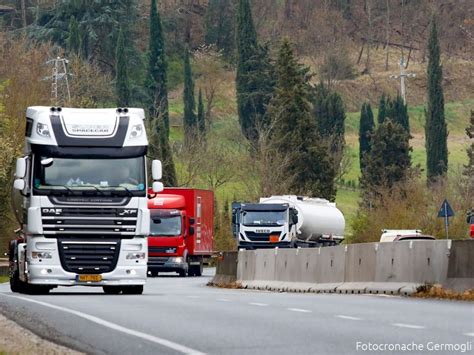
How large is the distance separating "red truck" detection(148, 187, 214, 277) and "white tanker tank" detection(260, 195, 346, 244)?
9291 millimetres

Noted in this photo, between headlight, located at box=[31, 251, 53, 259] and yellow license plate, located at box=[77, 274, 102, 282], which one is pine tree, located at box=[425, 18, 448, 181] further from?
headlight, located at box=[31, 251, 53, 259]

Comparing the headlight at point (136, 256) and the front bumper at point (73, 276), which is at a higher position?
the headlight at point (136, 256)

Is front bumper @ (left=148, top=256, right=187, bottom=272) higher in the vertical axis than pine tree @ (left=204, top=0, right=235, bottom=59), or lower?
lower

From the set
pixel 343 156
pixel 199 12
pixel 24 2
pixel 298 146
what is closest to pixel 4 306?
pixel 298 146

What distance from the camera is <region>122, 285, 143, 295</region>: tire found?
31906 mm

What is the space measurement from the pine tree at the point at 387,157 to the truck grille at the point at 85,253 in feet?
277

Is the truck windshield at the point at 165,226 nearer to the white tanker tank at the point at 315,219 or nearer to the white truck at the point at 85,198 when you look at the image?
the white tanker tank at the point at 315,219

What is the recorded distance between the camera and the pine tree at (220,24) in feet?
575

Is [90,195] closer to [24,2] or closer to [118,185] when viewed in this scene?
[118,185]

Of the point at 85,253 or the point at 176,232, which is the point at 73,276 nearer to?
the point at 85,253

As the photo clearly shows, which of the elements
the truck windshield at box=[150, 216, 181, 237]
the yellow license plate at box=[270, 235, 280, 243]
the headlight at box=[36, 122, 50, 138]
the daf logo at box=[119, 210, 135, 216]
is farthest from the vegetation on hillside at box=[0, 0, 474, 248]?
Answer: the daf logo at box=[119, 210, 135, 216]

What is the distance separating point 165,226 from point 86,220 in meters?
27.8

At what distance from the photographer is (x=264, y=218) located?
2645 inches

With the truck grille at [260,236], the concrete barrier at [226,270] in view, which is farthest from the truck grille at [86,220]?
the truck grille at [260,236]
